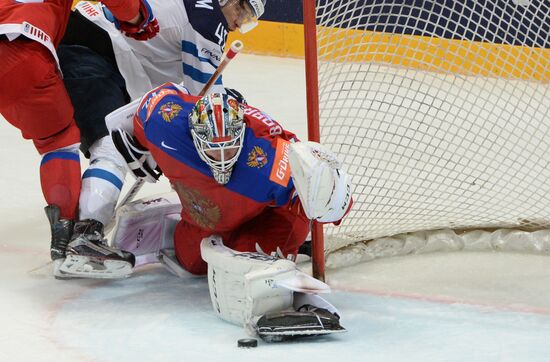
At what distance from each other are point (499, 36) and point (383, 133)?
508 millimetres

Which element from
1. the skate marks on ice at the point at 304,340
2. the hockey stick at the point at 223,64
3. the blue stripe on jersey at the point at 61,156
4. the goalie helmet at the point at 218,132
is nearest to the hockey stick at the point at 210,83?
the hockey stick at the point at 223,64

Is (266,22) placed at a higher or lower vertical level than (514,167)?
higher

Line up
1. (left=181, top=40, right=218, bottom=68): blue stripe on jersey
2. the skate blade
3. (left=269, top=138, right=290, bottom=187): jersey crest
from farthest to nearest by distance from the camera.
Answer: (left=181, top=40, right=218, bottom=68): blue stripe on jersey → the skate blade → (left=269, top=138, right=290, bottom=187): jersey crest

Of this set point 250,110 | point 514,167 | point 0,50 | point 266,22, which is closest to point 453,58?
point 514,167

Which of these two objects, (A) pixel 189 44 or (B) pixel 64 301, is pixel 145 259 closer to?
(B) pixel 64 301

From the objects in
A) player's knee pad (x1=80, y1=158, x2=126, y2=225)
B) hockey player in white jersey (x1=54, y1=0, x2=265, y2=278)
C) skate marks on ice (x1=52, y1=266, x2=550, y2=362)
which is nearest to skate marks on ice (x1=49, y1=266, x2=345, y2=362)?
skate marks on ice (x1=52, y1=266, x2=550, y2=362)

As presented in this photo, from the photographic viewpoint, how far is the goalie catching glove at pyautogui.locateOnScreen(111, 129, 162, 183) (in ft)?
10.9

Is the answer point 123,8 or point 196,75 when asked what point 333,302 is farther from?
point 123,8

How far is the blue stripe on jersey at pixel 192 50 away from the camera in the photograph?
3717 mm

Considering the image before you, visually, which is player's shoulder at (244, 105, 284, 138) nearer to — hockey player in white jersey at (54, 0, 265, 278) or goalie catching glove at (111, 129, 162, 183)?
goalie catching glove at (111, 129, 162, 183)

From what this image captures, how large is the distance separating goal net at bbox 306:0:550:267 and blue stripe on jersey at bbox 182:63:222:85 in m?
0.40

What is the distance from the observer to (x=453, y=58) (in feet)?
12.1

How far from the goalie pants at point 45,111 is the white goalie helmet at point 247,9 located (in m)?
0.60

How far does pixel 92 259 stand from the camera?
3.33 meters
